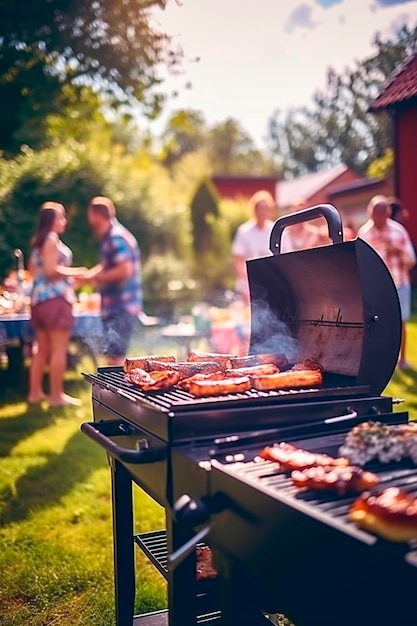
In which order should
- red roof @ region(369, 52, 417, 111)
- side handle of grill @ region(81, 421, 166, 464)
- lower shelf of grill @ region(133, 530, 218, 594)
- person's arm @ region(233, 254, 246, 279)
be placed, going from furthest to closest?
person's arm @ region(233, 254, 246, 279)
red roof @ region(369, 52, 417, 111)
lower shelf of grill @ region(133, 530, 218, 594)
side handle of grill @ region(81, 421, 166, 464)

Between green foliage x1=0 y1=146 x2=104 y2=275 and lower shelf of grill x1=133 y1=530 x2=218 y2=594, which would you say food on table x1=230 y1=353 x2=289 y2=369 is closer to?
lower shelf of grill x1=133 y1=530 x2=218 y2=594

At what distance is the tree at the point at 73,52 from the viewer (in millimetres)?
5398

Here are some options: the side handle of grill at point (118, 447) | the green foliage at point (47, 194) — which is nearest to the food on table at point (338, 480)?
the side handle of grill at point (118, 447)

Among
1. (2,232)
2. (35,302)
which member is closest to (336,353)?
(35,302)

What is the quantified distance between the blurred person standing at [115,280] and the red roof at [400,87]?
107 inches

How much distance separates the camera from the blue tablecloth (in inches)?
263

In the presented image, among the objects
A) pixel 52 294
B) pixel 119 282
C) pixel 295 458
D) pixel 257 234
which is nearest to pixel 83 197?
pixel 257 234

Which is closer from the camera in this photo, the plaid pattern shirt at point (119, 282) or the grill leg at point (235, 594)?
the grill leg at point (235, 594)

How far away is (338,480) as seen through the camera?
4.62 ft

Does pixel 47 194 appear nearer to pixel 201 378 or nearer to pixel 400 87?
pixel 400 87

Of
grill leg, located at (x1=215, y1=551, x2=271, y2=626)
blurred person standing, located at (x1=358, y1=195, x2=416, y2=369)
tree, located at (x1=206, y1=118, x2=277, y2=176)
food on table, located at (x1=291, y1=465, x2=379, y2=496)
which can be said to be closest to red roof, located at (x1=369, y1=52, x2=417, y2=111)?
blurred person standing, located at (x1=358, y1=195, x2=416, y2=369)

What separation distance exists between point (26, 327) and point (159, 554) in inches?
188

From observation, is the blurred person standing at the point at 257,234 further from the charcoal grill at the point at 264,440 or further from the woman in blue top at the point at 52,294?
the charcoal grill at the point at 264,440

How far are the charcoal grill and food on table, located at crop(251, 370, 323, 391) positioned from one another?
0.18 ft
